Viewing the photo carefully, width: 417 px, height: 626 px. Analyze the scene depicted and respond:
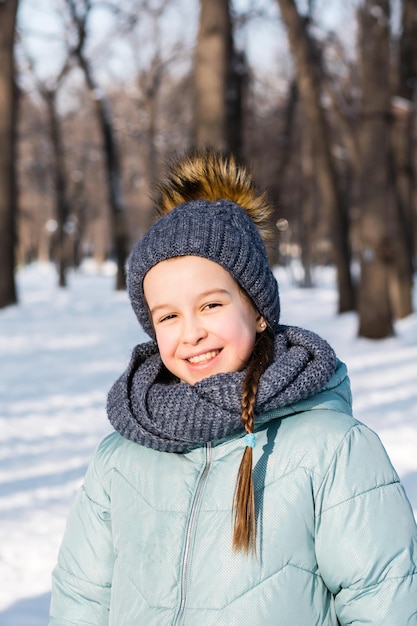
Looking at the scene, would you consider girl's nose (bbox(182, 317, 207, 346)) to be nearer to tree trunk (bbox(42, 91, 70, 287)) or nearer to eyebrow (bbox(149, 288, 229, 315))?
eyebrow (bbox(149, 288, 229, 315))

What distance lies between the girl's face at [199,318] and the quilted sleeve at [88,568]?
355mm

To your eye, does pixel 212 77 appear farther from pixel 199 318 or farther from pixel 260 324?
pixel 199 318

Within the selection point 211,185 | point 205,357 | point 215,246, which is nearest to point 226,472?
point 205,357

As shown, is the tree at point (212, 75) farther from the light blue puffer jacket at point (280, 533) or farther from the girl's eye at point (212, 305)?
the light blue puffer jacket at point (280, 533)

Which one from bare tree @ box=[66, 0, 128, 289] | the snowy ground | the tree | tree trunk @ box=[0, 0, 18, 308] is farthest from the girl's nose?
bare tree @ box=[66, 0, 128, 289]

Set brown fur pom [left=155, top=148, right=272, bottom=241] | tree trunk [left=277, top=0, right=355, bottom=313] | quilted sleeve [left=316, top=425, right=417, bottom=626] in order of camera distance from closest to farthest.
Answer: quilted sleeve [left=316, top=425, right=417, bottom=626], brown fur pom [left=155, top=148, right=272, bottom=241], tree trunk [left=277, top=0, right=355, bottom=313]

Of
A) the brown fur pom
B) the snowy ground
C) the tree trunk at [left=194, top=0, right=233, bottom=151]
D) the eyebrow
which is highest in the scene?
the tree trunk at [left=194, top=0, right=233, bottom=151]

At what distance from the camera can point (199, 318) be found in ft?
6.21

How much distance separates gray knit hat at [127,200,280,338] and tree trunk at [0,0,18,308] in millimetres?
14077

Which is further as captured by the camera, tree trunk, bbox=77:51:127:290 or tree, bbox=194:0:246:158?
tree trunk, bbox=77:51:127:290

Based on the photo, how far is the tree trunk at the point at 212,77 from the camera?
10039mm

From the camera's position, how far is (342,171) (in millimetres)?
32469

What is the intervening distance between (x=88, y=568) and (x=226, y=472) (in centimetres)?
44

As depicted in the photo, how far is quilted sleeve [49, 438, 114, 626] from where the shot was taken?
1.92 m
